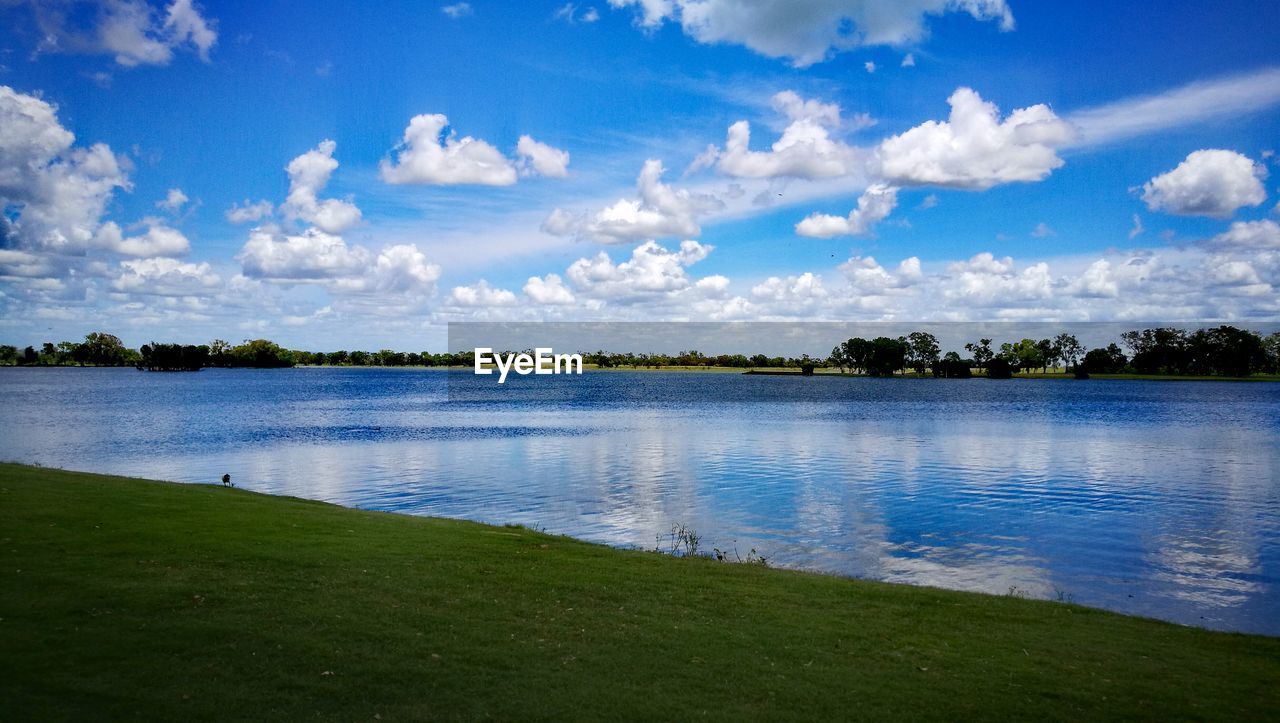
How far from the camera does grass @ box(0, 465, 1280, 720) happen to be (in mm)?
9141

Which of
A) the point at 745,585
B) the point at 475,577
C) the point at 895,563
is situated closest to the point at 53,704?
the point at 475,577

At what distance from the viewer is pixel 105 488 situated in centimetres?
2184

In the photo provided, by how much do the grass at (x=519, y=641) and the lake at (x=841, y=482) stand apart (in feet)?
22.0

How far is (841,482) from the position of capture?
3797cm

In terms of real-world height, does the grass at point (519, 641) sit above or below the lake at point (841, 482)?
above

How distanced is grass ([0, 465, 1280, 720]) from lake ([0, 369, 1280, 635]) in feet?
22.0

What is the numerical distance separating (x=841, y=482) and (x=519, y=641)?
2926cm

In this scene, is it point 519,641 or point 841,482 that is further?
point 841,482

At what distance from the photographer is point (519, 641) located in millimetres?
11172

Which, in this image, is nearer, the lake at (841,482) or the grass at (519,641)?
the grass at (519,641)

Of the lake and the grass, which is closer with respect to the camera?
the grass

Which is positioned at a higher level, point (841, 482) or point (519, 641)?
point (519, 641)

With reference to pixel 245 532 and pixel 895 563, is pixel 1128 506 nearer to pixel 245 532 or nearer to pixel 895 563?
pixel 895 563

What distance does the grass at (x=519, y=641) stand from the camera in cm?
914
